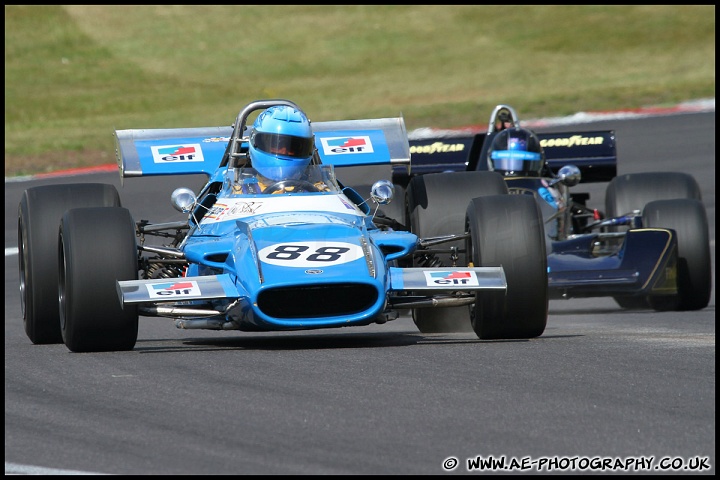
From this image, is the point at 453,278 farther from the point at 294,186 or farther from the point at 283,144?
the point at 283,144

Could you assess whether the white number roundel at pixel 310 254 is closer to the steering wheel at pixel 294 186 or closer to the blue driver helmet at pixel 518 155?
the steering wheel at pixel 294 186

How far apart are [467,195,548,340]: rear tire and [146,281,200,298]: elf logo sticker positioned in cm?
194

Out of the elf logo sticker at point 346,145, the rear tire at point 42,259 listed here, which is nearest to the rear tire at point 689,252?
the elf logo sticker at point 346,145

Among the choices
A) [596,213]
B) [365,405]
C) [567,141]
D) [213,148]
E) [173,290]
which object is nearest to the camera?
[365,405]

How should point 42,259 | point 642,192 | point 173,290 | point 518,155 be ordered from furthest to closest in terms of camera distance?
point 518,155
point 642,192
point 42,259
point 173,290

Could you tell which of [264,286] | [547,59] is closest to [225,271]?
[264,286]

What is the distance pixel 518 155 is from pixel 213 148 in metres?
5.32

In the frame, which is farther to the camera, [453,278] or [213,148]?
[213,148]

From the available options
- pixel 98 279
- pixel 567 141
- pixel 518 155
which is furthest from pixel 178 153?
pixel 567 141

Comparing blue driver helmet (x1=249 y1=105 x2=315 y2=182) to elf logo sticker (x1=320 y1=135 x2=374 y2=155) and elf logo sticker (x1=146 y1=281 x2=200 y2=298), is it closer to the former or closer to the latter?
elf logo sticker (x1=320 y1=135 x2=374 y2=155)

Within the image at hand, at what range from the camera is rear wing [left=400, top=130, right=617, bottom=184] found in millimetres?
16984

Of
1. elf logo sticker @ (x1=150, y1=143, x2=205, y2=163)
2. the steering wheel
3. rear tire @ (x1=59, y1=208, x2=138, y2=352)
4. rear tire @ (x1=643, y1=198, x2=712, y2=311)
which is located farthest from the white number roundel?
rear tire @ (x1=643, y1=198, x2=712, y2=311)

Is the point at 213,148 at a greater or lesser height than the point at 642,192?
greater

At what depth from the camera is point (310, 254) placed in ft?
30.0
